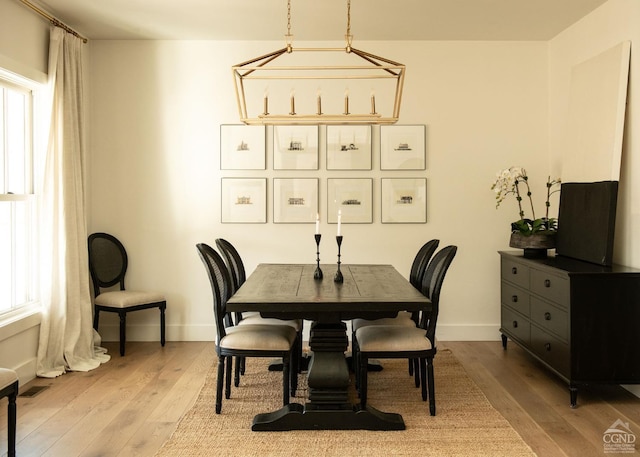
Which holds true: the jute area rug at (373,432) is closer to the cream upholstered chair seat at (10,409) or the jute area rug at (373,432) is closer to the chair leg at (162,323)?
the cream upholstered chair seat at (10,409)

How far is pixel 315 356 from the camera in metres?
3.14

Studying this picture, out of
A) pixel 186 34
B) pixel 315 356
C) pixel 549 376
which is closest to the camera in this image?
pixel 315 356

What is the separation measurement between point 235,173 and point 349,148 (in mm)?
1073

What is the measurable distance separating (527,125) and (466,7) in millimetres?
1401

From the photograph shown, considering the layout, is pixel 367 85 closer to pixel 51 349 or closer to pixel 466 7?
pixel 466 7

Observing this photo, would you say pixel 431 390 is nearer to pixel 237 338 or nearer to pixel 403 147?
pixel 237 338

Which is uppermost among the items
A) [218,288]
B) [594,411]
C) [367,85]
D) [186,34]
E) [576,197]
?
[186,34]

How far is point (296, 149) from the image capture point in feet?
16.5

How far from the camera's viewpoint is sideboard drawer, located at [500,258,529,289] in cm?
421

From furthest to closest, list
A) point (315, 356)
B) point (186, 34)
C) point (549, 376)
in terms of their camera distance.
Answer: point (186, 34) < point (549, 376) < point (315, 356)

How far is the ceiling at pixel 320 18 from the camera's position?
4070 millimetres

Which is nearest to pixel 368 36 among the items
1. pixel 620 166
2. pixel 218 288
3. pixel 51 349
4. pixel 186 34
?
pixel 186 34

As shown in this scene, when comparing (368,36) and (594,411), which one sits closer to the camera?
(594,411)

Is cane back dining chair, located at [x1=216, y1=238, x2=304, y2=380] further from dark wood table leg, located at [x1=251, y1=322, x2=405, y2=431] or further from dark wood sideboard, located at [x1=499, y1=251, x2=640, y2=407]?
dark wood sideboard, located at [x1=499, y1=251, x2=640, y2=407]
